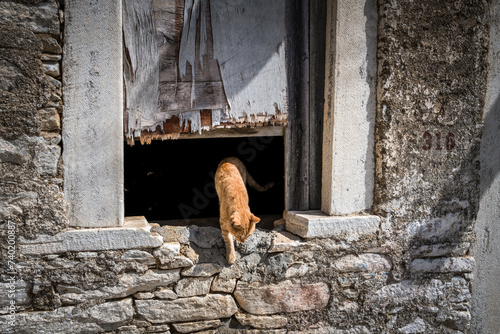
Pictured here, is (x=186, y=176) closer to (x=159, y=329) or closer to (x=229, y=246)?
(x=229, y=246)

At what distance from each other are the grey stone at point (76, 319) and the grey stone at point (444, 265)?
2.31 meters

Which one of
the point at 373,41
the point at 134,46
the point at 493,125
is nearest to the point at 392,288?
the point at 493,125

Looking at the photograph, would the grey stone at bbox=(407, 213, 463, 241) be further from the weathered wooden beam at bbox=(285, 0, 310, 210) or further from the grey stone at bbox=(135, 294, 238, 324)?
the grey stone at bbox=(135, 294, 238, 324)

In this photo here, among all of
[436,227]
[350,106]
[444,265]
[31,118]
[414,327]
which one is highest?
[350,106]

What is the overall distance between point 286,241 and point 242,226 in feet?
1.50

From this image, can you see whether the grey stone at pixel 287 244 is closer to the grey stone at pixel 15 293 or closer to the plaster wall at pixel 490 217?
the plaster wall at pixel 490 217

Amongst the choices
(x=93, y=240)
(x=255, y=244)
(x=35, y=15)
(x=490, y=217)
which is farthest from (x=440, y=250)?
(x=35, y=15)

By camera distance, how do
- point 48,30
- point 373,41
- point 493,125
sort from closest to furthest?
1. point 48,30
2. point 373,41
3. point 493,125

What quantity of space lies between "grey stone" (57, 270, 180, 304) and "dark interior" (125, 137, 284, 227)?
6.92 feet

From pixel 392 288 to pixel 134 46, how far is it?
279 cm

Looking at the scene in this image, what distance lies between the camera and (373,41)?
3086 mm

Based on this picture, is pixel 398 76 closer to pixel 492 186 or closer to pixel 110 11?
pixel 492 186

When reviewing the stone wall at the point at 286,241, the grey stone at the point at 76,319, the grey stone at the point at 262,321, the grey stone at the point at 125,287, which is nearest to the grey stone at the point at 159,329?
the stone wall at the point at 286,241

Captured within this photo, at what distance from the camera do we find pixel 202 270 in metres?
2.96
